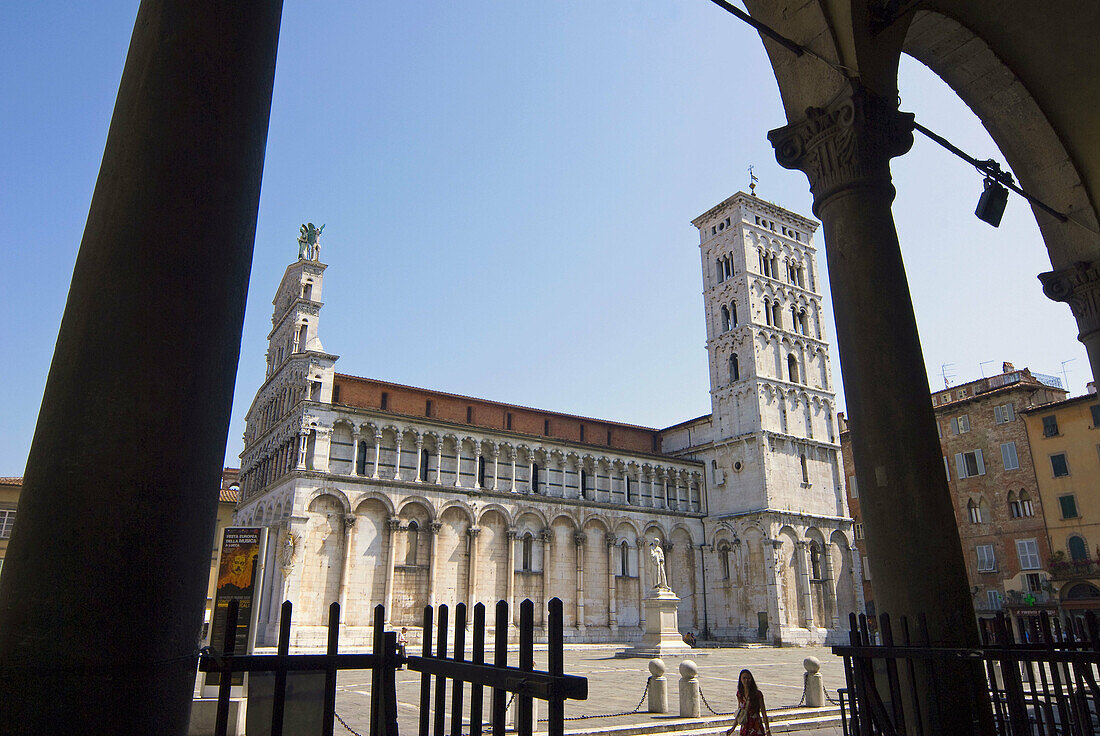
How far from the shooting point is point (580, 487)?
38.8m

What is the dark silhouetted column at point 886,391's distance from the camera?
4.21m

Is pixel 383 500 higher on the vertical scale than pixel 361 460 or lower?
lower

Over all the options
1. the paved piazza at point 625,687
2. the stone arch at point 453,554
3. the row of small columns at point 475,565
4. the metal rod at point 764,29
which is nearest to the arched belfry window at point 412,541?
the row of small columns at point 475,565

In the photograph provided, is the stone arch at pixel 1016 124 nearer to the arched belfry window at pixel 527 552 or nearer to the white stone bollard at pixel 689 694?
the white stone bollard at pixel 689 694

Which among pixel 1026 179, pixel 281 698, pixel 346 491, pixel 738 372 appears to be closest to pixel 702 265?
pixel 738 372

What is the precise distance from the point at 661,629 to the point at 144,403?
27.2 meters

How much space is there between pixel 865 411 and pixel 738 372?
39.1 m

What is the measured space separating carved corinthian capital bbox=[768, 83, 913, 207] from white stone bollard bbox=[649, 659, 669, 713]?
30.0ft

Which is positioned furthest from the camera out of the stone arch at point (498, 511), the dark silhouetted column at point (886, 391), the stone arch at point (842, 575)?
the stone arch at point (842, 575)

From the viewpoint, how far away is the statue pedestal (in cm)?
2658

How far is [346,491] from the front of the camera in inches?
1229

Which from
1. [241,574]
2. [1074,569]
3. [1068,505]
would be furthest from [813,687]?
[1068,505]

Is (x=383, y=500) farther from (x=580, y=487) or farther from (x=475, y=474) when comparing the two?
(x=580, y=487)

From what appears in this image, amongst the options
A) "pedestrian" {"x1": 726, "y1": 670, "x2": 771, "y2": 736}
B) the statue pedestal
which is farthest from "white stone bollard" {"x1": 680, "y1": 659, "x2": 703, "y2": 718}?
the statue pedestal
